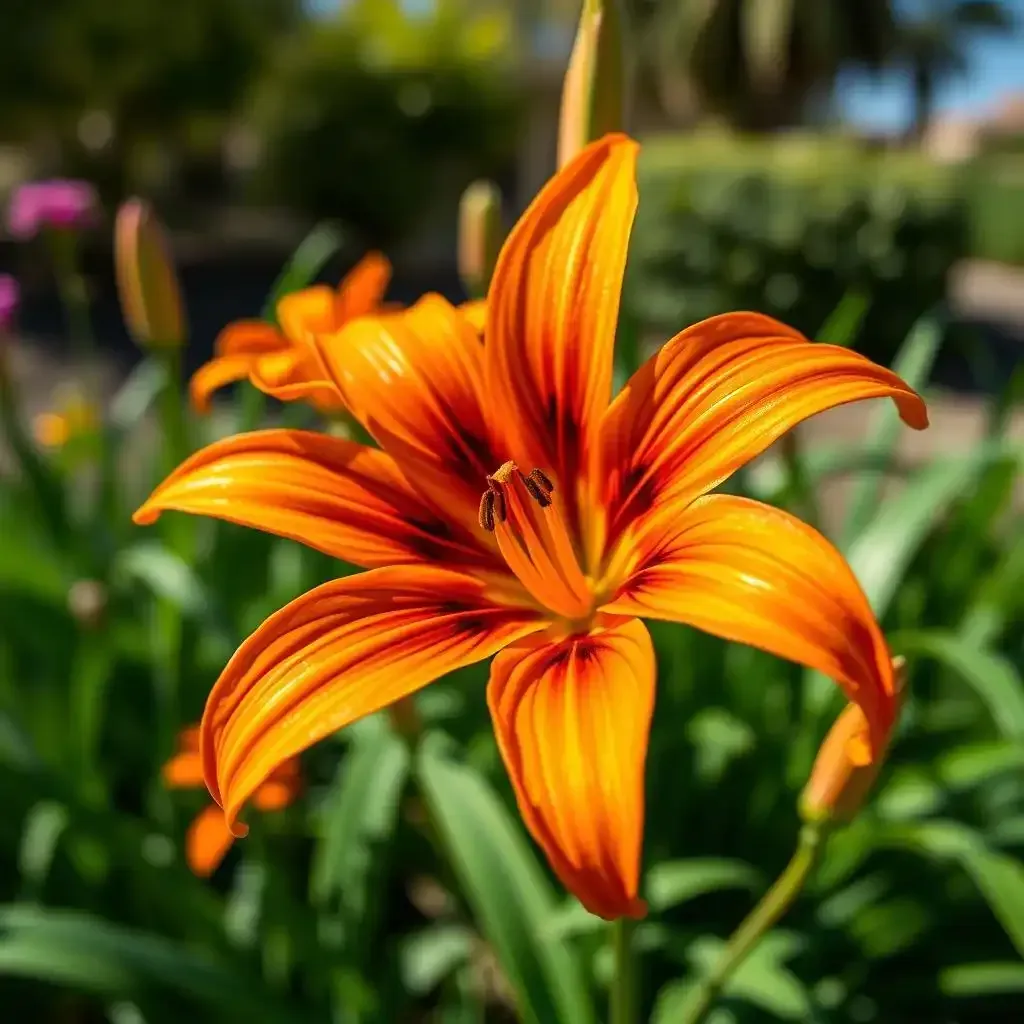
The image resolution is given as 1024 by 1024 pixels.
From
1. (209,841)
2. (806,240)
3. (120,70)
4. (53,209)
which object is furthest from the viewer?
(120,70)

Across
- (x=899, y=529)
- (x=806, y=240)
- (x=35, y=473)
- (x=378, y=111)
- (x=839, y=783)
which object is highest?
(x=839, y=783)

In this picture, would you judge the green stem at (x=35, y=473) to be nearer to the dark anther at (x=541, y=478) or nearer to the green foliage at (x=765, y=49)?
the dark anther at (x=541, y=478)

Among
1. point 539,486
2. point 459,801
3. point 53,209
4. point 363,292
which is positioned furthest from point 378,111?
point 539,486

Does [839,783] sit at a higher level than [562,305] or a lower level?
lower

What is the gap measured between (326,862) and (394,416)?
0.80m

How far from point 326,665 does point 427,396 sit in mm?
296

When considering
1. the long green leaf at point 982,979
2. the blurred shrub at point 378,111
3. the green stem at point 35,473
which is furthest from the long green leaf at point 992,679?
the blurred shrub at point 378,111

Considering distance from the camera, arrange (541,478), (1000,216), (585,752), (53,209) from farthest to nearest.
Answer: (1000,216)
(53,209)
(541,478)
(585,752)

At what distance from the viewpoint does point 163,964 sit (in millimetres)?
1175

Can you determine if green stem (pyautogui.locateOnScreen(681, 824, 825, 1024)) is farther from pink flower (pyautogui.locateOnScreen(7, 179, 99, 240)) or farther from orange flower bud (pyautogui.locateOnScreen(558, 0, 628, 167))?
pink flower (pyautogui.locateOnScreen(7, 179, 99, 240))

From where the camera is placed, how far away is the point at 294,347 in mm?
1072

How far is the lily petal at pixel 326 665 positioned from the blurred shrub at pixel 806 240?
7095 mm

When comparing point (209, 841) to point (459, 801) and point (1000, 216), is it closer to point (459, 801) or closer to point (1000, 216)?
point (459, 801)

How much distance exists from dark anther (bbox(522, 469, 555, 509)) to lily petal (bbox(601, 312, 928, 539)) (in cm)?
5
